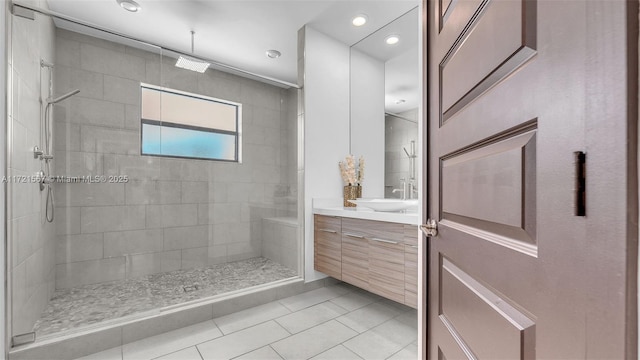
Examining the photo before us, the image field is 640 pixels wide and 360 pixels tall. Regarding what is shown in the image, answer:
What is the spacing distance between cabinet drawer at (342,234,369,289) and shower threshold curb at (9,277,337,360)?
58 cm

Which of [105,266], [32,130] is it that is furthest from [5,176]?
[105,266]

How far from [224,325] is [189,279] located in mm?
682

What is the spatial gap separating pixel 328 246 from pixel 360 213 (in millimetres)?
544

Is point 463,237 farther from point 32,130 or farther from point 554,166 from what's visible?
point 32,130

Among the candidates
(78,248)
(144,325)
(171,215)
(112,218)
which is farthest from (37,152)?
(144,325)

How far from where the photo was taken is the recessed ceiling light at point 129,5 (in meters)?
2.32

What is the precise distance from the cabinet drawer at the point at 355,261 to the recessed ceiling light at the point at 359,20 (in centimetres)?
204

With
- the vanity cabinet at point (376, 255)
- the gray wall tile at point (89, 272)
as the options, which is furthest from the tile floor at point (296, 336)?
the gray wall tile at point (89, 272)

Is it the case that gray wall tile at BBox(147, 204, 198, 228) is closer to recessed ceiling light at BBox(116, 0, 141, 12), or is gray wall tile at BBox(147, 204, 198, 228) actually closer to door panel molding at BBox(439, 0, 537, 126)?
recessed ceiling light at BBox(116, 0, 141, 12)

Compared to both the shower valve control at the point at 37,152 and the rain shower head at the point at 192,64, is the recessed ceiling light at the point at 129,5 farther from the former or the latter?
the shower valve control at the point at 37,152

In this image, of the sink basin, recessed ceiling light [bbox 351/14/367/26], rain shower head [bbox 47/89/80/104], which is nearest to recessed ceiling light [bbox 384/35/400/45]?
recessed ceiling light [bbox 351/14/367/26]

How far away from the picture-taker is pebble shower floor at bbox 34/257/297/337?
1.90 metres

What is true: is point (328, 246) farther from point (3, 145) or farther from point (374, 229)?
point (3, 145)

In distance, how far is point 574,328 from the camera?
367 mm
